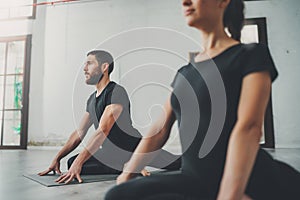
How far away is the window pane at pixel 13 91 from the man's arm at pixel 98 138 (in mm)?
4014

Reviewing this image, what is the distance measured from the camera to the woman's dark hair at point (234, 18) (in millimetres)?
639

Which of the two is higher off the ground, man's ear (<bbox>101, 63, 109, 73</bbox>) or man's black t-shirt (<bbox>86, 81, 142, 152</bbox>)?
man's ear (<bbox>101, 63, 109, 73</bbox>)

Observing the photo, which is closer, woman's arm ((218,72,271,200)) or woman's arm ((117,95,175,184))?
woman's arm ((218,72,271,200))

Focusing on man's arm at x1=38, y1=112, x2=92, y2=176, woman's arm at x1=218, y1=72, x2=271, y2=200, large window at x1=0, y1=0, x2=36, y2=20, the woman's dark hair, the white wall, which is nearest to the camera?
woman's arm at x1=218, y1=72, x2=271, y2=200

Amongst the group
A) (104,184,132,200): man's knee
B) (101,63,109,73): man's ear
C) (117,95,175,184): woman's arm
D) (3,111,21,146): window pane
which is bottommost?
(3,111,21,146): window pane

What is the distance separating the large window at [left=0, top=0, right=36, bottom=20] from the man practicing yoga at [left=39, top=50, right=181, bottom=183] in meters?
4.34

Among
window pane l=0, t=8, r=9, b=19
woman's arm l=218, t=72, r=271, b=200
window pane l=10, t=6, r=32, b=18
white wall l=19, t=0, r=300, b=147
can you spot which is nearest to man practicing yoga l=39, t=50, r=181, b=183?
woman's arm l=218, t=72, r=271, b=200

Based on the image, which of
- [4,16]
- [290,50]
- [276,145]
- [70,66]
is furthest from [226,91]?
[4,16]

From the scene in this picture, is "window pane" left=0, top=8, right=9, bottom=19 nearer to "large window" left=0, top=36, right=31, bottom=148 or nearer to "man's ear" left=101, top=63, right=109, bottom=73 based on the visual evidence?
"large window" left=0, top=36, right=31, bottom=148

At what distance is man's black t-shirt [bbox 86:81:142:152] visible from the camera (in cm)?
166

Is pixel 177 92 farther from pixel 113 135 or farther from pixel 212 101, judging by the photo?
pixel 113 135

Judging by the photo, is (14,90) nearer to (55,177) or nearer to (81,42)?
(81,42)

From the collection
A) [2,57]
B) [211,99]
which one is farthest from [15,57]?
[211,99]

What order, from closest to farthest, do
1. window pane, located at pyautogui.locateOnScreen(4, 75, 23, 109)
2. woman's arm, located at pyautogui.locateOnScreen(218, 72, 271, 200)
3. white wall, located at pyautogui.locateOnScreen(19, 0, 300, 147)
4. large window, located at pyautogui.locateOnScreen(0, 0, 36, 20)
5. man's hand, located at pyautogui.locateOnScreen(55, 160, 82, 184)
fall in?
woman's arm, located at pyautogui.locateOnScreen(218, 72, 271, 200)
man's hand, located at pyautogui.locateOnScreen(55, 160, 82, 184)
white wall, located at pyautogui.locateOnScreen(19, 0, 300, 147)
window pane, located at pyautogui.locateOnScreen(4, 75, 23, 109)
large window, located at pyautogui.locateOnScreen(0, 0, 36, 20)
